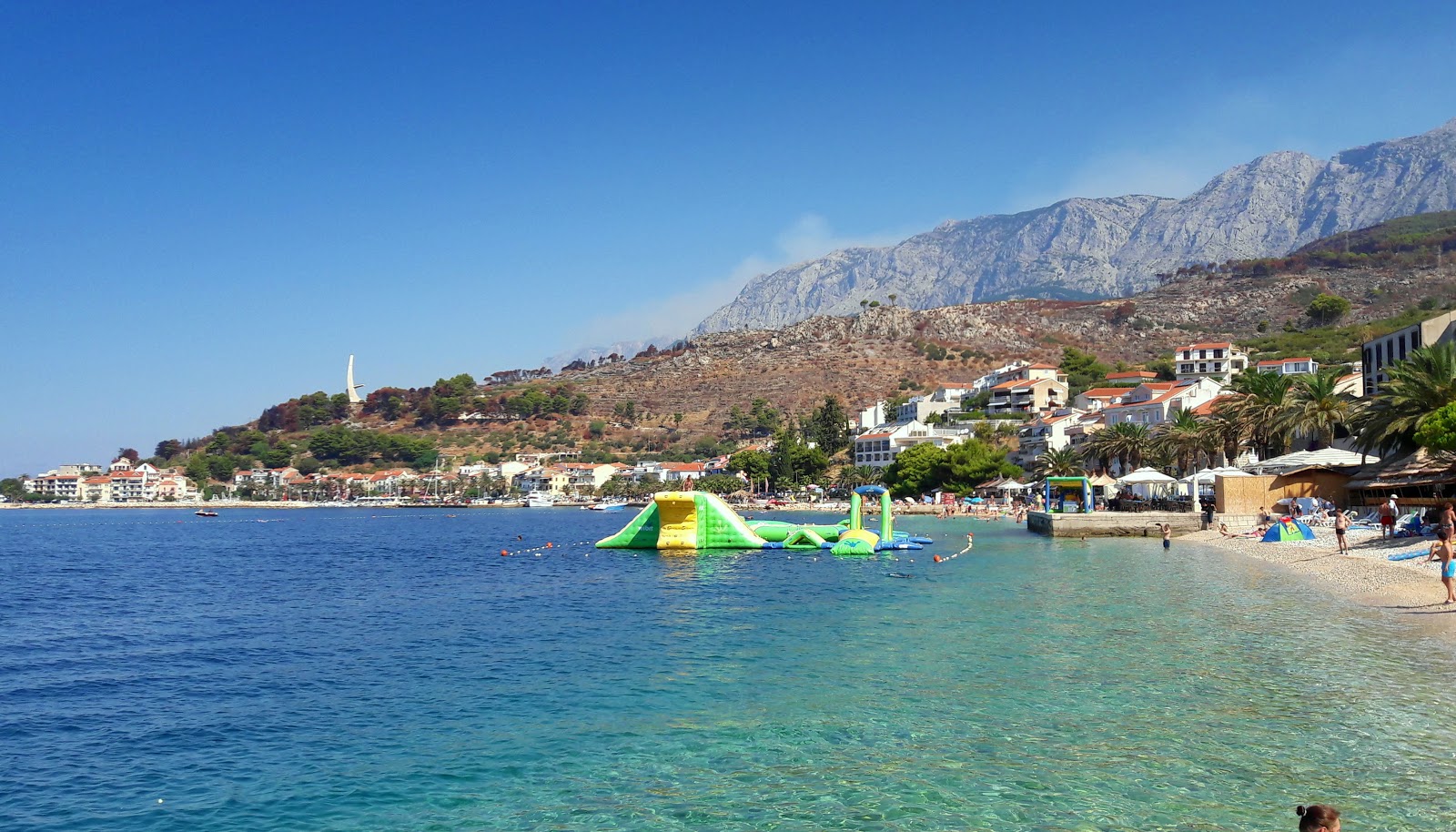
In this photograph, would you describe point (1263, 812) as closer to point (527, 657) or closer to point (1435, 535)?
point (527, 657)

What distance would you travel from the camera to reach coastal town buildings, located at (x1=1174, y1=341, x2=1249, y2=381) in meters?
113

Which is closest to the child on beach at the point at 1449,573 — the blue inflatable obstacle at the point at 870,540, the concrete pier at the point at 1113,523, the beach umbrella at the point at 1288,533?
the beach umbrella at the point at 1288,533

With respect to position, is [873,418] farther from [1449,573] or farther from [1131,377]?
[1449,573]

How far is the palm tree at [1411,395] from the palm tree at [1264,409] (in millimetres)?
10927

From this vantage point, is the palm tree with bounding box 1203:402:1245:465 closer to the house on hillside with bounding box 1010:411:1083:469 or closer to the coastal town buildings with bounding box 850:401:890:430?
the house on hillside with bounding box 1010:411:1083:469

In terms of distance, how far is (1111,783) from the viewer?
10742 millimetres

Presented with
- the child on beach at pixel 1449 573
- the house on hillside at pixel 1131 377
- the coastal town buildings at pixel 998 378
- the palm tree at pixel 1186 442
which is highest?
the coastal town buildings at pixel 998 378

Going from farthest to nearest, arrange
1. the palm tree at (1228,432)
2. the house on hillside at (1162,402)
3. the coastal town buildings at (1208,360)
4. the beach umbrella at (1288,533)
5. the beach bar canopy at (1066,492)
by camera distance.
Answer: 1. the coastal town buildings at (1208,360)
2. the house on hillside at (1162,402)
3. the beach bar canopy at (1066,492)
4. the palm tree at (1228,432)
5. the beach umbrella at (1288,533)

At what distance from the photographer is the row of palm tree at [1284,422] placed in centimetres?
3628

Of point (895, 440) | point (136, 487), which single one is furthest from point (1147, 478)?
Answer: point (136, 487)

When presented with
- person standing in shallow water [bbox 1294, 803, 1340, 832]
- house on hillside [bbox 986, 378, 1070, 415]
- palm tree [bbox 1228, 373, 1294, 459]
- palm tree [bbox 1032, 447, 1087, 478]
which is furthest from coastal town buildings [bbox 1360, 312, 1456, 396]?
house on hillside [bbox 986, 378, 1070, 415]

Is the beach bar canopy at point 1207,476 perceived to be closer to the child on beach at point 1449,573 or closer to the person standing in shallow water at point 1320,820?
the child on beach at point 1449,573

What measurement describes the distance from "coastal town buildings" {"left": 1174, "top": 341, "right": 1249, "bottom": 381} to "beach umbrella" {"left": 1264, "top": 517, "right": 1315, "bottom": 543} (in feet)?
254

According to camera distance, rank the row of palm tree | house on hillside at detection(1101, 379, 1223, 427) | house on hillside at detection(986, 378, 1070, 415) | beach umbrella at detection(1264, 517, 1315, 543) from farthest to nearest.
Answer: house on hillside at detection(986, 378, 1070, 415) < house on hillside at detection(1101, 379, 1223, 427) < beach umbrella at detection(1264, 517, 1315, 543) < the row of palm tree
